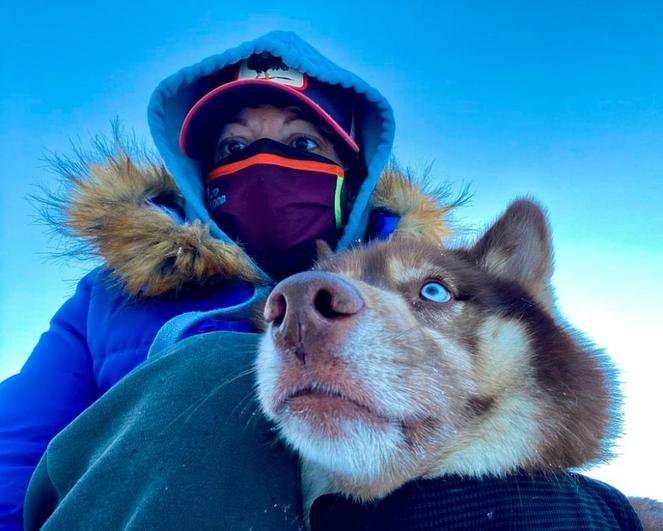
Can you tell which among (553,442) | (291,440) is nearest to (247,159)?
(291,440)

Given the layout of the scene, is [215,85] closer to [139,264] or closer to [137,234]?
[137,234]

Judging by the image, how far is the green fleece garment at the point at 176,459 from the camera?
1.43m

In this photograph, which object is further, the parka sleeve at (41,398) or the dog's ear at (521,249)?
the dog's ear at (521,249)

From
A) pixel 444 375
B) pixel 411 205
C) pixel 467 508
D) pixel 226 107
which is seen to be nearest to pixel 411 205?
pixel 411 205

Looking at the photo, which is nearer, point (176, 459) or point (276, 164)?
point (176, 459)

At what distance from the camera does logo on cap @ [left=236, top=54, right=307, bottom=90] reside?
3393 millimetres

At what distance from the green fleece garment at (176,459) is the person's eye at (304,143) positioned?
74.1 inches

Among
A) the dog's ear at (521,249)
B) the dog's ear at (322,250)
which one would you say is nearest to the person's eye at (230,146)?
the dog's ear at (322,250)

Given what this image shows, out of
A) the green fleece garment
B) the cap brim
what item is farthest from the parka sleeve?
the cap brim

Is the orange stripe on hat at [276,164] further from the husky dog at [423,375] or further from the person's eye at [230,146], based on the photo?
the husky dog at [423,375]

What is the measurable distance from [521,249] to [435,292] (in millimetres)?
774

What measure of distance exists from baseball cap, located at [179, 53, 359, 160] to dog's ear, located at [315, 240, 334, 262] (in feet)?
2.51

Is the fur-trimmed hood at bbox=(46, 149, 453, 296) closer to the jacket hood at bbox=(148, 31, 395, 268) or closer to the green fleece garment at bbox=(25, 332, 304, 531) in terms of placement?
the jacket hood at bbox=(148, 31, 395, 268)

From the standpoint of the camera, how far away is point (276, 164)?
330cm
